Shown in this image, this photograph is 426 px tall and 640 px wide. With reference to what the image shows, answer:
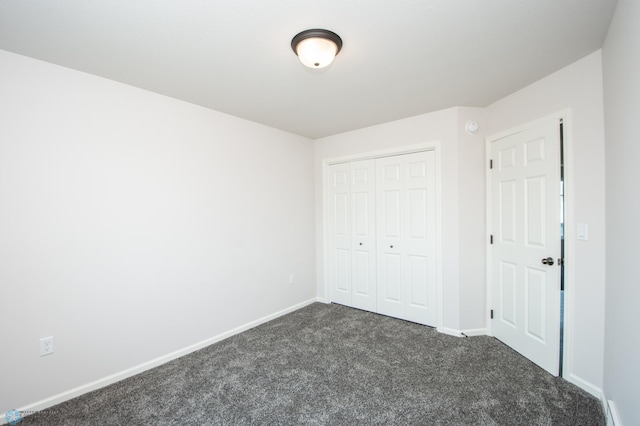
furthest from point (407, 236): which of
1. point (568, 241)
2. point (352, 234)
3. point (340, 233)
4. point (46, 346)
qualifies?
point (46, 346)

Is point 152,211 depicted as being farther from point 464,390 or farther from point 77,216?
point 464,390

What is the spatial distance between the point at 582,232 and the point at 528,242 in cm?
47

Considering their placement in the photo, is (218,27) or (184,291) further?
(184,291)

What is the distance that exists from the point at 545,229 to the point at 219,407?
112 inches

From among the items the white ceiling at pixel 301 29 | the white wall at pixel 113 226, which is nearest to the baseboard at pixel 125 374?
the white wall at pixel 113 226

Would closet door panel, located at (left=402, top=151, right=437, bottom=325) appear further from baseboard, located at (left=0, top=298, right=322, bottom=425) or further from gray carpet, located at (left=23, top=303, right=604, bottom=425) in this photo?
baseboard, located at (left=0, top=298, right=322, bottom=425)

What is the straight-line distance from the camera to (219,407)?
1918 millimetres

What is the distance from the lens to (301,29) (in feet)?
5.39

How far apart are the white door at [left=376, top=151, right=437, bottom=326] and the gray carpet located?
20.3 inches

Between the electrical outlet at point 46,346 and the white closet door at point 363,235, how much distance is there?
299 centimetres

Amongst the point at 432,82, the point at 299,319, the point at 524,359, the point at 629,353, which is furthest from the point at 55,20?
the point at 524,359

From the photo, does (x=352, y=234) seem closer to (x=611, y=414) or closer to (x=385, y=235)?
(x=385, y=235)

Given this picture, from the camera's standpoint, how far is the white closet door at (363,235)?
365 cm

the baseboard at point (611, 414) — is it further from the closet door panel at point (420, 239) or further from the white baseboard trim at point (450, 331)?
the closet door panel at point (420, 239)
